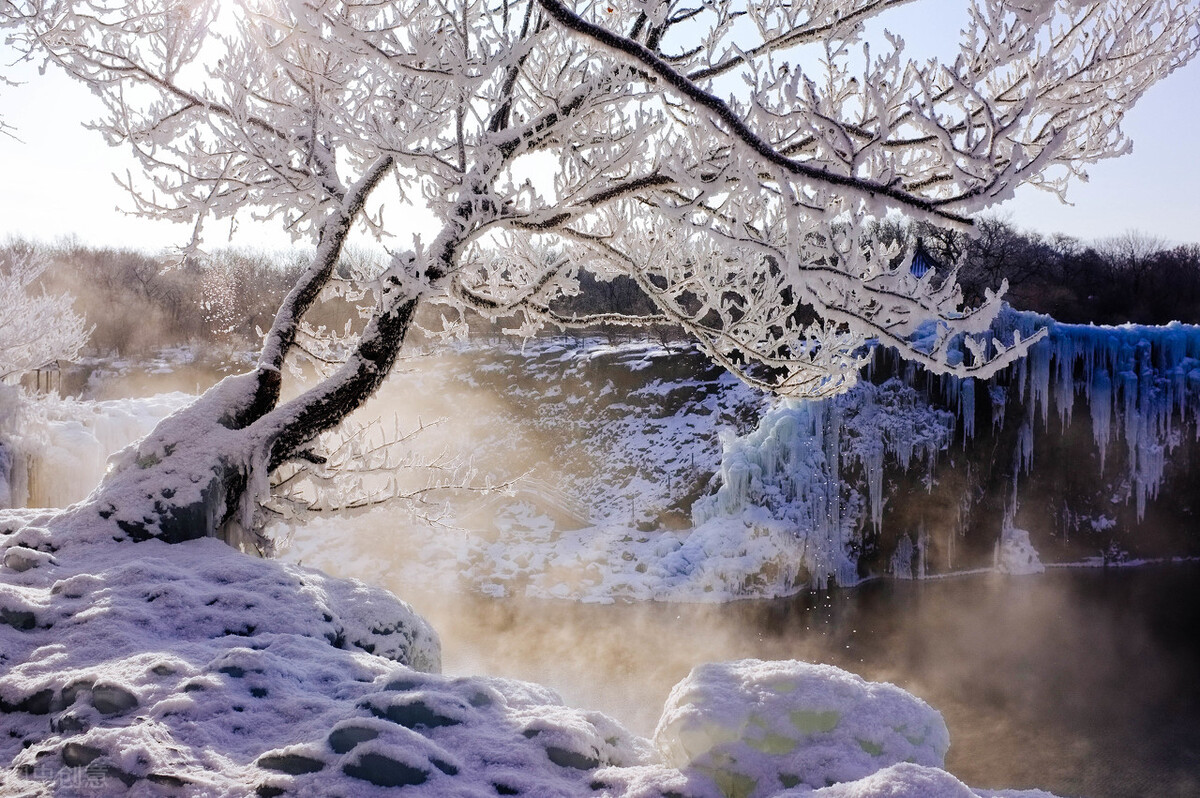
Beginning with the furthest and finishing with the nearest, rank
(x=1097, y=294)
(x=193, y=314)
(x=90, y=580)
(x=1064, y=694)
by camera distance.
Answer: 1. (x=193, y=314)
2. (x=1097, y=294)
3. (x=1064, y=694)
4. (x=90, y=580)

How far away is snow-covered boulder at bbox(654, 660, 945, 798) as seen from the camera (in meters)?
2.10

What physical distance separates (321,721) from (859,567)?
15318 mm

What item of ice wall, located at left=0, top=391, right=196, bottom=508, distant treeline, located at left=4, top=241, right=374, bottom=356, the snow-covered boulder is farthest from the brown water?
distant treeline, located at left=4, top=241, right=374, bottom=356

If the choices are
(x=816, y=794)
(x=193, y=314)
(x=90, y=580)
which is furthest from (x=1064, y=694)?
(x=193, y=314)

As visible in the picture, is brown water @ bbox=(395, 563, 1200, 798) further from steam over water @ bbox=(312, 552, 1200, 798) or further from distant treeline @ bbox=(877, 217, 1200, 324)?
distant treeline @ bbox=(877, 217, 1200, 324)

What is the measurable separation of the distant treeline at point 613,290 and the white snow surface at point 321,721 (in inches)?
892

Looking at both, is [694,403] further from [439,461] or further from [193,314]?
[193,314]

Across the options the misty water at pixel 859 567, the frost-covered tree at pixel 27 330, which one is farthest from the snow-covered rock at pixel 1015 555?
the frost-covered tree at pixel 27 330

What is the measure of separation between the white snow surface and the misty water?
7.67m

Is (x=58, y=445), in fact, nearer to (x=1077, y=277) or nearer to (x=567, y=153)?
(x=567, y=153)

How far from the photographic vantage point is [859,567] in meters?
15.8

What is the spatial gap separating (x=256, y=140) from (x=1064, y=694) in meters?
13.0

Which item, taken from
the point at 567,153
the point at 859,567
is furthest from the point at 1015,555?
the point at 567,153

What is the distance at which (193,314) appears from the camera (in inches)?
1184
